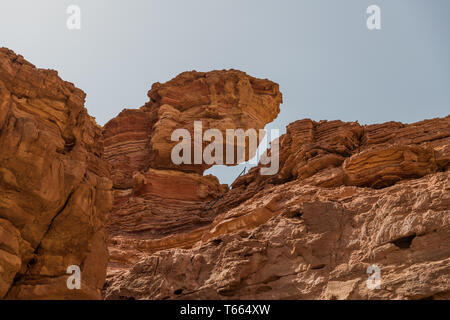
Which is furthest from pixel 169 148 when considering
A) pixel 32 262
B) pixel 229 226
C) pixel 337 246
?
pixel 337 246

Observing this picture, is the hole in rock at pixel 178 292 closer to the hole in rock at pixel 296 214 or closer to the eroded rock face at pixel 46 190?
the eroded rock face at pixel 46 190

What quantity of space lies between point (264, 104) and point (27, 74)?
27.7 meters

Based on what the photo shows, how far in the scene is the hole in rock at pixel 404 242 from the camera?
1184 centimetres

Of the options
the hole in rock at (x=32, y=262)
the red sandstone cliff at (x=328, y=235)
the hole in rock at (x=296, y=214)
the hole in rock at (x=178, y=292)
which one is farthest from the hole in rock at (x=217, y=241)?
the hole in rock at (x=32, y=262)

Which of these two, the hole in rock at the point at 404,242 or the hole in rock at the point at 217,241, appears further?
the hole in rock at the point at 217,241

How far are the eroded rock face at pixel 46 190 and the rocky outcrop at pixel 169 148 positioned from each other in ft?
35.2

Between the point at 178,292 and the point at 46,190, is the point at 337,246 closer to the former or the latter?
the point at 178,292

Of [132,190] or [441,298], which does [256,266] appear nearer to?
[441,298]

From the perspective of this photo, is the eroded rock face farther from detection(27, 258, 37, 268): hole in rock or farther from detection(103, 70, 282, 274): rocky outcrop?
detection(103, 70, 282, 274): rocky outcrop

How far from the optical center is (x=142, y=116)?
1597 inches

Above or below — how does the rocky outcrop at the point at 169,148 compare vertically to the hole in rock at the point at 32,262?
above

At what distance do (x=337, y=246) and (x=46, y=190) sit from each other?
756 cm

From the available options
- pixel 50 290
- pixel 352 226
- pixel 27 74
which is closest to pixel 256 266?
pixel 352 226

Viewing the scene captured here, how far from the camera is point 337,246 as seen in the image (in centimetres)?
1290
